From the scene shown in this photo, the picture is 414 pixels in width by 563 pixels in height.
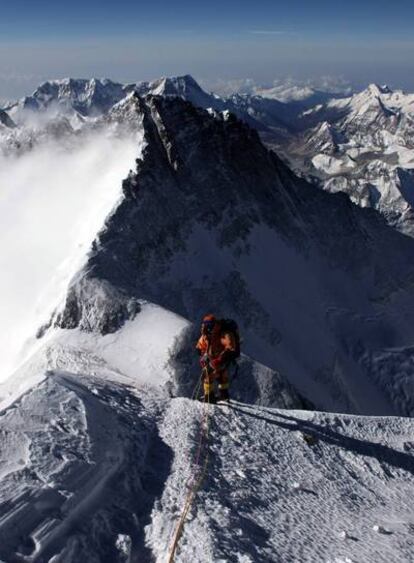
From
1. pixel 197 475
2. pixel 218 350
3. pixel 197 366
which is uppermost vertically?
pixel 218 350

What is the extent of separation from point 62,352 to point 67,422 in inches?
931

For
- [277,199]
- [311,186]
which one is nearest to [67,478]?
[277,199]

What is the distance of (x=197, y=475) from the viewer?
53.8 feet

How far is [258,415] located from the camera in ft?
70.9

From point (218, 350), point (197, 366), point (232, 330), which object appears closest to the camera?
point (232, 330)

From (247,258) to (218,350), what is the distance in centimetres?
4826

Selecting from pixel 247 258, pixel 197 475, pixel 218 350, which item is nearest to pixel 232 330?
pixel 218 350

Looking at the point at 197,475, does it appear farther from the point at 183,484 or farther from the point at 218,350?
the point at 218,350

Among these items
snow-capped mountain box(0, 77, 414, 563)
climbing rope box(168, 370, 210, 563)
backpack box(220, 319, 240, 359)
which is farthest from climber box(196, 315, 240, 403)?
snow-capped mountain box(0, 77, 414, 563)

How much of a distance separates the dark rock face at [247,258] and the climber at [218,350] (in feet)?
72.0

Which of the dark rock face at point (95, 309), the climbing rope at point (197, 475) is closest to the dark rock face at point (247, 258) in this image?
the dark rock face at point (95, 309)

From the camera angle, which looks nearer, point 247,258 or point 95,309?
point 95,309

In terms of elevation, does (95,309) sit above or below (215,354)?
below

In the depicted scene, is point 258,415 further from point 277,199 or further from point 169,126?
point 277,199
